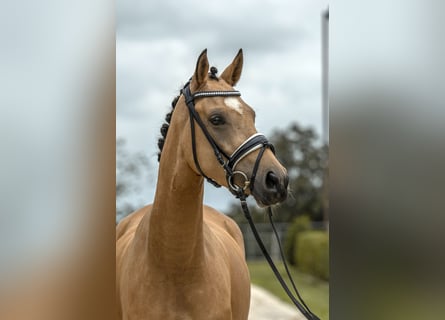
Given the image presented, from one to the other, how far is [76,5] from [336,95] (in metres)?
0.59

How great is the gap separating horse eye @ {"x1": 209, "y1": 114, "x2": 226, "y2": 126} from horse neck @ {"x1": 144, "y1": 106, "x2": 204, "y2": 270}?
0.61 ft

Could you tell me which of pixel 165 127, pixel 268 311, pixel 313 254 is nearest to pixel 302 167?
pixel 313 254

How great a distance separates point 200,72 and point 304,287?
987cm

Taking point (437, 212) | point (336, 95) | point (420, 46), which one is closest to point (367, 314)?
point (437, 212)

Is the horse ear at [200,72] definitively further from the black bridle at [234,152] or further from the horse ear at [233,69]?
the horse ear at [233,69]

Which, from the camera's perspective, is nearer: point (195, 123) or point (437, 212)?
point (437, 212)

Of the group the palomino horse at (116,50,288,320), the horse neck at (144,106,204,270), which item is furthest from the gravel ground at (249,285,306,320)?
the horse neck at (144,106,204,270)

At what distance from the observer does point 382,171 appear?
125 cm

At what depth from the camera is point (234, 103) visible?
2240 mm

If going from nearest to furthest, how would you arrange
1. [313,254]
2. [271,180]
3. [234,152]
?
[271,180], [234,152], [313,254]

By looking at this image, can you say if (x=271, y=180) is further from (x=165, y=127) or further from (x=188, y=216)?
(x=165, y=127)

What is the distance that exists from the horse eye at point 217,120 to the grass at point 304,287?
5085mm

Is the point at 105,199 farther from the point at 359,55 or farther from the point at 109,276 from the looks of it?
the point at 359,55

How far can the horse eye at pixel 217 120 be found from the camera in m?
2.23
